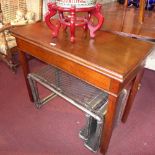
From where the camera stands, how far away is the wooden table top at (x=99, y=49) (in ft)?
2.87

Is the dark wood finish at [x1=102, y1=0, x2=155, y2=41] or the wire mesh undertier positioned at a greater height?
the dark wood finish at [x1=102, y1=0, x2=155, y2=41]

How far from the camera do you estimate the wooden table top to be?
876 mm

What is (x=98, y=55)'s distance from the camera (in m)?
0.96

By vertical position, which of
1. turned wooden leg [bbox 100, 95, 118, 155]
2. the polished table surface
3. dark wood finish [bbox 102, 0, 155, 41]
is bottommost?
turned wooden leg [bbox 100, 95, 118, 155]

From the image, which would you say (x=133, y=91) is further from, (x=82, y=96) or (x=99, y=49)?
(x=99, y=49)

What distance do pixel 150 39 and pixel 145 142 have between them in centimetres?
75

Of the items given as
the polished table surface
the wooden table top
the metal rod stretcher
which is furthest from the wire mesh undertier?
the wooden table top

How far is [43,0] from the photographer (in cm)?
215

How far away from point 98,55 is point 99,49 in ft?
0.23

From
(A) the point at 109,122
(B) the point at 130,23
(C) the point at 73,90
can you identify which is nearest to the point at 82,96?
(C) the point at 73,90

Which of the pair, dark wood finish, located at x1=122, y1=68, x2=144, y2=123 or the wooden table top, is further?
dark wood finish, located at x1=122, y1=68, x2=144, y2=123

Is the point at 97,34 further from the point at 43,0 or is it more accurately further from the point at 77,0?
the point at 43,0

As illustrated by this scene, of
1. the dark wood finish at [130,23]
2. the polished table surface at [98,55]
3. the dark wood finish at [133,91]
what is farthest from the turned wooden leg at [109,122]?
the dark wood finish at [130,23]

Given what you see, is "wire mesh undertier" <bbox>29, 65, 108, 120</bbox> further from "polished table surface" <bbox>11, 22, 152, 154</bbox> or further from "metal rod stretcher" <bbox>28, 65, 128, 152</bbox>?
"polished table surface" <bbox>11, 22, 152, 154</bbox>
